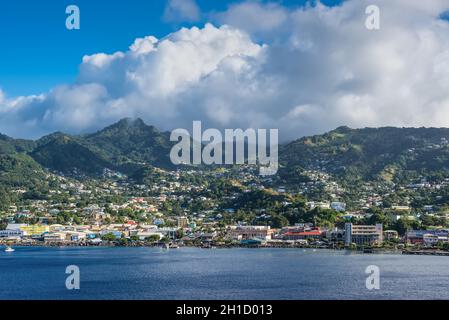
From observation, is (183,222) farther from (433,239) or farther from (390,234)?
(433,239)

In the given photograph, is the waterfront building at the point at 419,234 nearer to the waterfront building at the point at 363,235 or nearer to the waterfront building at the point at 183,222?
the waterfront building at the point at 363,235

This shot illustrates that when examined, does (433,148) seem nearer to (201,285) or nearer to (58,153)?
(58,153)

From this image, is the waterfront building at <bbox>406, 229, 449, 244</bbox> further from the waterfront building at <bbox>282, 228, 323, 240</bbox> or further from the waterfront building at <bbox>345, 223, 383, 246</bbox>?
the waterfront building at <bbox>282, 228, 323, 240</bbox>

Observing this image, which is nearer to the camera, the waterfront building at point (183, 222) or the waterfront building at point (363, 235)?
the waterfront building at point (363, 235)

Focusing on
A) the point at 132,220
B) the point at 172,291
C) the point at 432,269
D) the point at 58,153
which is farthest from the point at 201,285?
the point at 58,153

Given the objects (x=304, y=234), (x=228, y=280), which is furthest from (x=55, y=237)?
(x=228, y=280)

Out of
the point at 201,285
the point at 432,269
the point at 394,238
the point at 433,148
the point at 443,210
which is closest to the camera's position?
the point at 201,285

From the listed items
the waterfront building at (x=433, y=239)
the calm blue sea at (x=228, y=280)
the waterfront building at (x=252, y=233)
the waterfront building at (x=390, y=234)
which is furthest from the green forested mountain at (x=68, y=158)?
the calm blue sea at (x=228, y=280)
